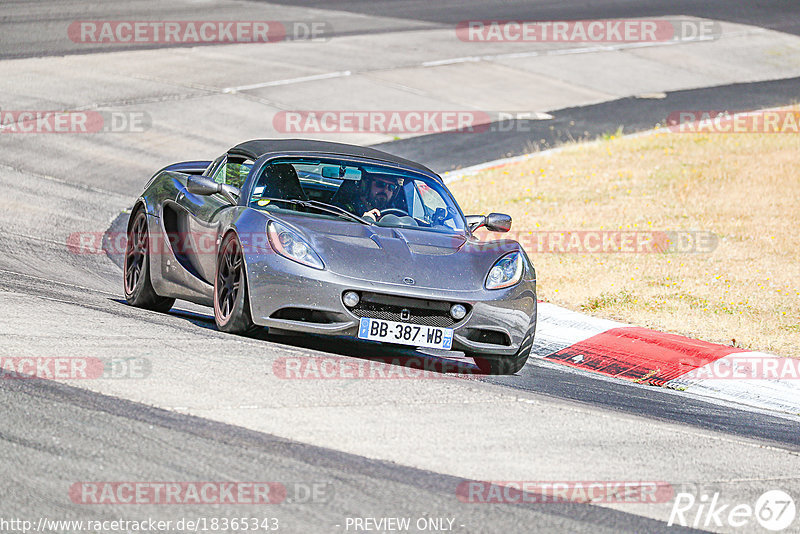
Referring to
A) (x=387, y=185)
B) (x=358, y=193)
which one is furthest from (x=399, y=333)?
(x=387, y=185)

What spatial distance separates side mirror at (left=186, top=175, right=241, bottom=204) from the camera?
819 centimetres

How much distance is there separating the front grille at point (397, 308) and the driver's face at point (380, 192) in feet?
4.38

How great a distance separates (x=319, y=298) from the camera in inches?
285

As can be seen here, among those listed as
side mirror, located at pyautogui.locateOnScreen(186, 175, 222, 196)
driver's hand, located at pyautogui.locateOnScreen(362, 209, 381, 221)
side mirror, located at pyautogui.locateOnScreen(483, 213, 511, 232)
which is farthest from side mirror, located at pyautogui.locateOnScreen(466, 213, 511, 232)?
side mirror, located at pyautogui.locateOnScreen(186, 175, 222, 196)

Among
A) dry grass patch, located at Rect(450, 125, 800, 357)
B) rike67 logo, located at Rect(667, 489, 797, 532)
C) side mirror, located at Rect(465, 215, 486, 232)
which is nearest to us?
rike67 logo, located at Rect(667, 489, 797, 532)

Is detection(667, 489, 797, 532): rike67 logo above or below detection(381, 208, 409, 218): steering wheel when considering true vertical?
below

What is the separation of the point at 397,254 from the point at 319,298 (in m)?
0.66

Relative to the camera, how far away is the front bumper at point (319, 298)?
7.24 meters

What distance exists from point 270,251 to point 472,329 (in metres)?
1.39

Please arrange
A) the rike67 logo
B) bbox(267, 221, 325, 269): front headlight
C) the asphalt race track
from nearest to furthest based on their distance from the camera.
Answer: the asphalt race track < the rike67 logo < bbox(267, 221, 325, 269): front headlight

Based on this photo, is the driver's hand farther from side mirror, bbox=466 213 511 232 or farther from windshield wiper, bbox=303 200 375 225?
side mirror, bbox=466 213 511 232

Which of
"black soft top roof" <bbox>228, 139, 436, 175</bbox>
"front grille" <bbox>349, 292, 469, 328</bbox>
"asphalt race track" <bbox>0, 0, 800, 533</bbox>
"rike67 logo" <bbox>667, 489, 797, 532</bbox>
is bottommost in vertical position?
"rike67 logo" <bbox>667, 489, 797, 532</bbox>

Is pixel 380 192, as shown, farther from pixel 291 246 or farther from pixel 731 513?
pixel 731 513

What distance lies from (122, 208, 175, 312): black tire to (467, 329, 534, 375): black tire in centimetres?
273
